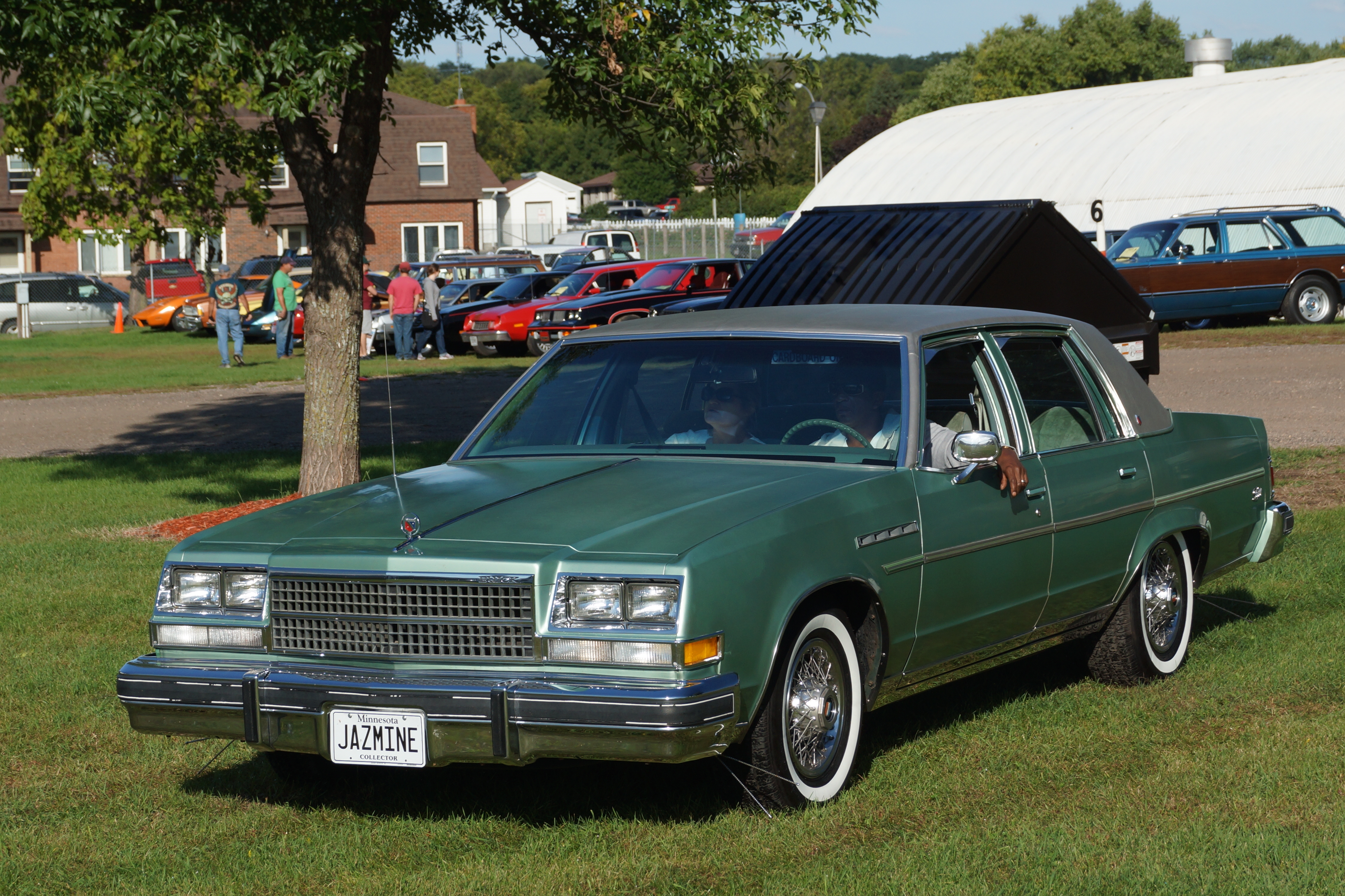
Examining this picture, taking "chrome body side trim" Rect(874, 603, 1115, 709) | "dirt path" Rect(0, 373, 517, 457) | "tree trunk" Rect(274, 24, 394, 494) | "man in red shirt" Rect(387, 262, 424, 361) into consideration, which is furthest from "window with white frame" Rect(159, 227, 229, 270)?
"chrome body side trim" Rect(874, 603, 1115, 709)

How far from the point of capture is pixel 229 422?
19500 millimetres

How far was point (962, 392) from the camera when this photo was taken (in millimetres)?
6090

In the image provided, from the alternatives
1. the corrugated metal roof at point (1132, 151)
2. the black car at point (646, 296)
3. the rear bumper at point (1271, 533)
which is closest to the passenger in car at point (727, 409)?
the rear bumper at point (1271, 533)

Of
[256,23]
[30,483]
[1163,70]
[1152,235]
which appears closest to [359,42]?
[256,23]

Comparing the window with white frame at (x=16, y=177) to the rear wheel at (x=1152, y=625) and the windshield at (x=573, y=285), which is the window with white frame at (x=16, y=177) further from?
the rear wheel at (x=1152, y=625)

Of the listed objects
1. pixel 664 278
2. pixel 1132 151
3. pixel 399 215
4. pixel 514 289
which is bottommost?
pixel 514 289

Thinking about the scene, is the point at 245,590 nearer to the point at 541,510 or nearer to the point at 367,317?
the point at 541,510

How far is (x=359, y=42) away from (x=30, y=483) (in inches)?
267

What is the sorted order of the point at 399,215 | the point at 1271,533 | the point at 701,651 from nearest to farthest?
the point at 701,651 < the point at 1271,533 < the point at 399,215

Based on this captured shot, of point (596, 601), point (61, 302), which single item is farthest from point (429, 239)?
point (596, 601)

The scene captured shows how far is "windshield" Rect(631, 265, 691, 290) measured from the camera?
27719 mm

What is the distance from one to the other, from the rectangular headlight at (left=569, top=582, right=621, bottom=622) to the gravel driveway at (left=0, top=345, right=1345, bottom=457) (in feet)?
36.0

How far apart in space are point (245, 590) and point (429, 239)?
199 feet

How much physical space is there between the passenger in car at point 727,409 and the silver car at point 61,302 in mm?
39348
